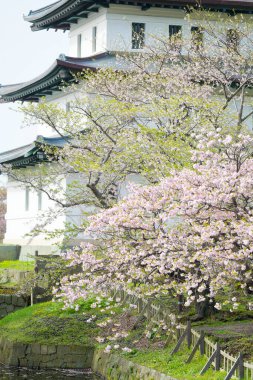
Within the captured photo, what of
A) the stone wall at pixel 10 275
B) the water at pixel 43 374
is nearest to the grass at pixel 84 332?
the water at pixel 43 374

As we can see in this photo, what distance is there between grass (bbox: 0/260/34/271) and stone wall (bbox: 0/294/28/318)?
3.46 m

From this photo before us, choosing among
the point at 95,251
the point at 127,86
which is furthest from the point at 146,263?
the point at 127,86

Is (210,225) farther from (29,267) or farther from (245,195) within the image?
(29,267)

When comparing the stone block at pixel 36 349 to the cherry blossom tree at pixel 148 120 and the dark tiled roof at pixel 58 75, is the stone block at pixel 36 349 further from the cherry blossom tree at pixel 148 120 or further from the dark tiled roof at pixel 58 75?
the dark tiled roof at pixel 58 75

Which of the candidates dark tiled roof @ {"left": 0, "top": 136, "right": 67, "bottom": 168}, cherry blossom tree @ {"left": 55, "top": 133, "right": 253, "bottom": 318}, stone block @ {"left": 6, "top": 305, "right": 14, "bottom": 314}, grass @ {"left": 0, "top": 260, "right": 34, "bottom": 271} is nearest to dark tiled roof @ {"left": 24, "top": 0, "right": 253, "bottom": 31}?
dark tiled roof @ {"left": 0, "top": 136, "right": 67, "bottom": 168}

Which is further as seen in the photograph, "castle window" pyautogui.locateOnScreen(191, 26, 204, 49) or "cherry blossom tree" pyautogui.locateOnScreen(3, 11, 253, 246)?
"castle window" pyautogui.locateOnScreen(191, 26, 204, 49)

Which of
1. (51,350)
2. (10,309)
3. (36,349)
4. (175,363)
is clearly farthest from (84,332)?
(175,363)

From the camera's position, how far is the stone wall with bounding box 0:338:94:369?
95.8 ft

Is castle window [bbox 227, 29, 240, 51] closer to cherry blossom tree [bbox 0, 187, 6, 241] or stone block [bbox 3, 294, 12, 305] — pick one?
stone block [bbox 3, 294, 12, 305]

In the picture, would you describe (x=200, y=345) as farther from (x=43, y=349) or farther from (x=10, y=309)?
(x=10, y=309)

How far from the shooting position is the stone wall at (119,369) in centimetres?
2302

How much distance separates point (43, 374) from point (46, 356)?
4.71 ft

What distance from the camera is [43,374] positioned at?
28422 millimetres

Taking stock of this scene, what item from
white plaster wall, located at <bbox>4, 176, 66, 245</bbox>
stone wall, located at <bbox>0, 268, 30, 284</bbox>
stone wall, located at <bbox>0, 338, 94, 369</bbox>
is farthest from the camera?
white plaster wall, located at <bbox>4, 176, 66, 245</bbox>
